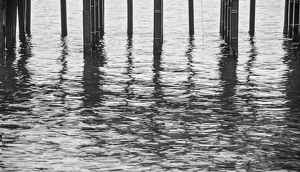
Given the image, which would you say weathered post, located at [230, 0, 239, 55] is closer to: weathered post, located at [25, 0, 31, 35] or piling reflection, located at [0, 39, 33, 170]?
piling reflection, located at [0, 39, 33, 170]

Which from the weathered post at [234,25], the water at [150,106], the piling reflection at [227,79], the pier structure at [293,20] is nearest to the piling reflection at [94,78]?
the water at [150,106]

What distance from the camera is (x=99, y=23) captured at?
1644 inches

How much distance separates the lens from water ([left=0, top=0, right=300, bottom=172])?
19.5 m

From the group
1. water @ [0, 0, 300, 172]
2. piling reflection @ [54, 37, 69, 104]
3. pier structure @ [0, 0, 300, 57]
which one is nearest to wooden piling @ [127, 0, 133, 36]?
pier structure @ [0, 0, 300, 57]

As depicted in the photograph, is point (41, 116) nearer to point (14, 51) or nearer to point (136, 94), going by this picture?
point (136, 94)

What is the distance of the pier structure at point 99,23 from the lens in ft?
110

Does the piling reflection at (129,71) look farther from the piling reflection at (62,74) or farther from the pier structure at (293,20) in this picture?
the pier structure at (293,20)

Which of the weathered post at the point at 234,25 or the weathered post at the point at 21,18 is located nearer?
the weathered post at the point at 234,25

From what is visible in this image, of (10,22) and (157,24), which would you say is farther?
(10,22)

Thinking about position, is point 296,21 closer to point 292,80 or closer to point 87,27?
point 87,27

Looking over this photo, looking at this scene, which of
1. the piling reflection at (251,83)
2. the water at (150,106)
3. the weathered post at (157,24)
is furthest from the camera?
the weathered post at (157,24)

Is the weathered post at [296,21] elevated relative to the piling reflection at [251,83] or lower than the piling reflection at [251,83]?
elevated

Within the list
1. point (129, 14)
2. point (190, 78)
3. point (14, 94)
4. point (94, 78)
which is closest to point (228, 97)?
point (190, 78)

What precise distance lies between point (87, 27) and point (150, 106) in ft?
29.7
